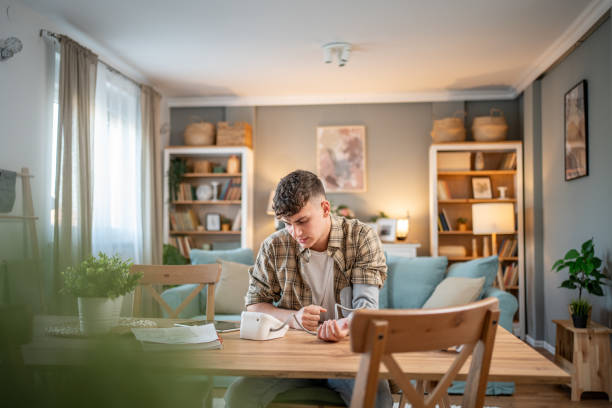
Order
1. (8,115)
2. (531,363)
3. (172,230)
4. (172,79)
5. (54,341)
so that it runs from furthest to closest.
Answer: (172,230)
(172,79)
(8,115)
(54,341)
(531,363)

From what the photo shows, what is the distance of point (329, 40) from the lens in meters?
3.98

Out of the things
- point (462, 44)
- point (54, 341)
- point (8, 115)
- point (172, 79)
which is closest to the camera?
point (54, 341)

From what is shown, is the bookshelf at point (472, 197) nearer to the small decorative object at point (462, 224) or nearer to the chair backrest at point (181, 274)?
the small decorative object at point (462, 224)

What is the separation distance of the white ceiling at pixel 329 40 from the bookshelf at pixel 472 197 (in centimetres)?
72

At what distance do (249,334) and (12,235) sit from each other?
2.35 metres

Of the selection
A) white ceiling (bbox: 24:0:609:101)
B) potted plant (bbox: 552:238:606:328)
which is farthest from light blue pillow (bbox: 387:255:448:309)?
white ceiling (bbox: 24:0:609:101)

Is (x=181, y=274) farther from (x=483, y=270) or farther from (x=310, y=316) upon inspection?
(x=483, y=270)

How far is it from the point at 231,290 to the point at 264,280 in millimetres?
2044

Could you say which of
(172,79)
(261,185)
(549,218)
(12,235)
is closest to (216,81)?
(172,79)

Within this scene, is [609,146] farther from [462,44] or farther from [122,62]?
[122,62]

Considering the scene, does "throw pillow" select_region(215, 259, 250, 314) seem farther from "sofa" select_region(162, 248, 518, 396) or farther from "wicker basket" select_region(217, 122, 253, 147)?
"wicker basket" select_region(217, 122, 253, 147)

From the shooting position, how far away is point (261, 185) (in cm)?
589

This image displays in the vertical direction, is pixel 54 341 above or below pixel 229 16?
below

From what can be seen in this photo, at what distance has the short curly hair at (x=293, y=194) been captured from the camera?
1.72 m
